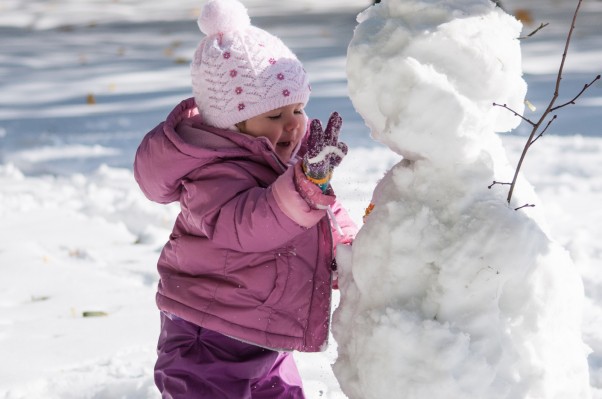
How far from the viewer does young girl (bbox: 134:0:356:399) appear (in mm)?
2426

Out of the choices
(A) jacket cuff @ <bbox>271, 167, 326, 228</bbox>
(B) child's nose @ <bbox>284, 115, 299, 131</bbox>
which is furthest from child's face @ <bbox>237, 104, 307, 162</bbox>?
(A) jacket cuff @ <bbox>271, 167, 326, 228</bbox>

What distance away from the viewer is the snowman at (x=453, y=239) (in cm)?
197

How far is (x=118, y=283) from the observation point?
169 inches

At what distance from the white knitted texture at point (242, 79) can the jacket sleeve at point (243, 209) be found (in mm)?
162

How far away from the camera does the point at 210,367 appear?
2.53 m

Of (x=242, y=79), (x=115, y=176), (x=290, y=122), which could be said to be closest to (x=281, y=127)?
(x=290, y=122)

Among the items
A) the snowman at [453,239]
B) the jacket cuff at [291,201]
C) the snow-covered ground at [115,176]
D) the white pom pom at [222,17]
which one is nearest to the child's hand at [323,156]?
the jacket cuff at [291,201]

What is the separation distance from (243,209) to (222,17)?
1.79ft

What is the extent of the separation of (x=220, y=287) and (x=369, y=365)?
54 centimetres

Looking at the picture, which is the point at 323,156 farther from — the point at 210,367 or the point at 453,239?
the point at 210,367

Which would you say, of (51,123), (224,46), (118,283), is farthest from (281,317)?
(51,123)

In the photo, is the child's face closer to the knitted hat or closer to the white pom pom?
the knitted hat

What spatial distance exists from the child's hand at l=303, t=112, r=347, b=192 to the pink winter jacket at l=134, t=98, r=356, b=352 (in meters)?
0.14

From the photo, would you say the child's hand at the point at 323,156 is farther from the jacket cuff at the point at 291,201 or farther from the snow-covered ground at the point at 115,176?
the snow-covered ground at the point at 115,176
